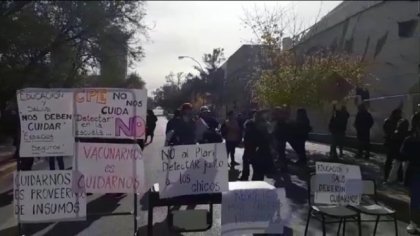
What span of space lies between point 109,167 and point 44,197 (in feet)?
2.52

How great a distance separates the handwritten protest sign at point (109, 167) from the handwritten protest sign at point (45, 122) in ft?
0.73

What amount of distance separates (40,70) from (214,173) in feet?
89.1

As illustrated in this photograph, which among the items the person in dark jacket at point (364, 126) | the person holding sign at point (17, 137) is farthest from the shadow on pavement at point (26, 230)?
the person in dark jacket at point (364, 126)

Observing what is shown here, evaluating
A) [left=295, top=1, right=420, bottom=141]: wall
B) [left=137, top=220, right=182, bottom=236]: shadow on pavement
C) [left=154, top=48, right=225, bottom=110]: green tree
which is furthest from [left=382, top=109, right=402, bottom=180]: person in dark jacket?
[left=154, top=48, right=225, bottom=110]: green tree

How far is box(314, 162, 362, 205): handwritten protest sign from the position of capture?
717cm

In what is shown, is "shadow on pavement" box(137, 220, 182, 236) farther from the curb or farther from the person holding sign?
the curb

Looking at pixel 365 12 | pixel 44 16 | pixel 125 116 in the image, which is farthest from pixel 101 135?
pixel 365 12

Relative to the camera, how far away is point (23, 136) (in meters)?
6.87

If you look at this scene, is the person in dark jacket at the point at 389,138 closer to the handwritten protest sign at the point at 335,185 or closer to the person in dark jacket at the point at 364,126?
the person in dark jacket at the point at 364,126

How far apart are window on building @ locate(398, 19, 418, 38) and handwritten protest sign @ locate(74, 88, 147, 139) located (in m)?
24.3

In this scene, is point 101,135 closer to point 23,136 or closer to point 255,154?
point 23,136

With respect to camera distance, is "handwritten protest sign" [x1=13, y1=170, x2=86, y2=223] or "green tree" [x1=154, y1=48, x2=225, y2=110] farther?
"green tree" [x1=154, y1=48, x2=225, y2=110]

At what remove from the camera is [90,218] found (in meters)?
9.22

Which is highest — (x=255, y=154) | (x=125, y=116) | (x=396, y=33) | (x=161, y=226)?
(x=396, y=33)
